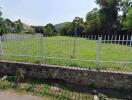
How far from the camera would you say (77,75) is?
6.57 metres

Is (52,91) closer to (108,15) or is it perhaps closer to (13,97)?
(13,97)

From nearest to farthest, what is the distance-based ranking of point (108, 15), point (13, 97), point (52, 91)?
point (13, 97) → point (52, 91) → point (108, 15)

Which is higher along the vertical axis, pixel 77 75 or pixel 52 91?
pixel 77 75

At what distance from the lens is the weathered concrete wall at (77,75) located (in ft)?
20.2

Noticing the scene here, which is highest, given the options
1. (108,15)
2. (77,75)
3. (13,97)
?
(108,15)

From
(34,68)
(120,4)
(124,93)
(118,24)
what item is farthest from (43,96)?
(120,4)

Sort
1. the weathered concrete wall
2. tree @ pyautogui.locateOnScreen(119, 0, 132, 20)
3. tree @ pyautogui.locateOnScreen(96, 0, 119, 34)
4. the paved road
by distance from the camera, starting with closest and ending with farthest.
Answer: the paved road < the weathered concrete wall < tree @ pyautogui.locateOnScreen(96, 0, 119, 34) < tree @ pyautogui.locateOnScreen(119, 0, 132, 20)

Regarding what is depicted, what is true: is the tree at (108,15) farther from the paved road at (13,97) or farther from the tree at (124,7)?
the paved road at (13,97)

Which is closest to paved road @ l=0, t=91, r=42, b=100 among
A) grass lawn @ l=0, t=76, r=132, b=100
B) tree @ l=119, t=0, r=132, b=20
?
grass lawn @ l=0, t=76, r=132, b=100

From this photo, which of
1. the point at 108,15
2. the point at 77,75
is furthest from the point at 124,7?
the point at 77,75

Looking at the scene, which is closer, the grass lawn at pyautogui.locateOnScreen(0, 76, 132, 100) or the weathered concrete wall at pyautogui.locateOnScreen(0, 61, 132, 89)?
the grass lawn at pyautogui.locateOnScreen(0, 76, 132, 100)

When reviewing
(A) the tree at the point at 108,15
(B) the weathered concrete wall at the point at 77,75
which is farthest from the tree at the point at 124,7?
(B) the weathered concrete wall at the point at 77,75

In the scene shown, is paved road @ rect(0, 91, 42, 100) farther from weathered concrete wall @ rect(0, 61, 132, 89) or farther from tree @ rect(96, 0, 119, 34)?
tree @ rect(96, 0, 119, 34)

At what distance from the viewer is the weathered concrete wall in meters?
6.16
